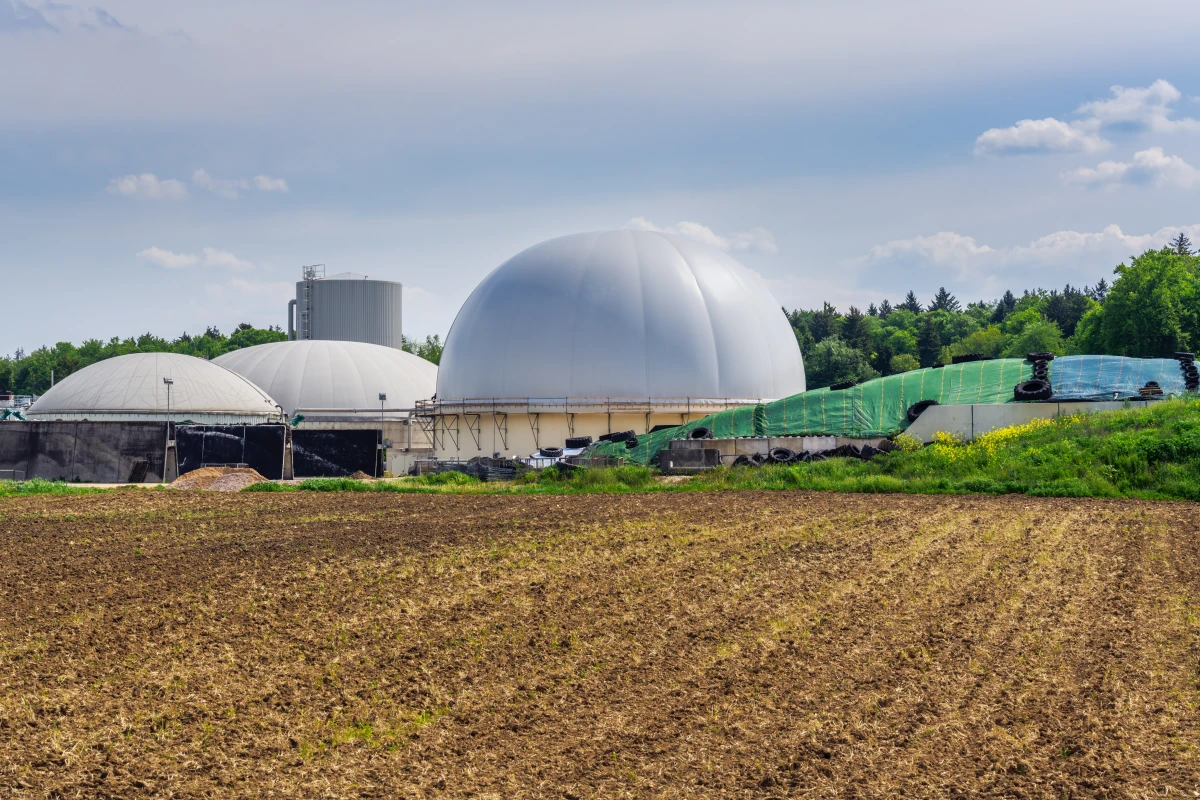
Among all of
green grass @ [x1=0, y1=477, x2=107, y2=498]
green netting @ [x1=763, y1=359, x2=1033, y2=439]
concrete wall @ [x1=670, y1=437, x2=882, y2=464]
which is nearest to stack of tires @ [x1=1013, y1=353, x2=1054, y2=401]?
green netting @ [x1=763, y1=359, x2=1033, y2=439]

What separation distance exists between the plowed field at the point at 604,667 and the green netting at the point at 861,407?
1939 centimetres

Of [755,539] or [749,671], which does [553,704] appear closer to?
[749,671]

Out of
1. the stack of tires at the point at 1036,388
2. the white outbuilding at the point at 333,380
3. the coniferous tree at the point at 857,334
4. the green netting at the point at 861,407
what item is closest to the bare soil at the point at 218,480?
the green netting at the point at 861,407

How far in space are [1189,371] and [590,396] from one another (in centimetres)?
2124

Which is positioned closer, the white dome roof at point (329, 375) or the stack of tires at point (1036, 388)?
the stack of tires at point (1036, 388)

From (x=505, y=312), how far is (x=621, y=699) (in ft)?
131

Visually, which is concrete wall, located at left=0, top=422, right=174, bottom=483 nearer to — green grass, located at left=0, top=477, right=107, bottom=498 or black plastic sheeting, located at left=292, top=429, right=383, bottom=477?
black plastic sheeting, located at left=292, top=429, right=383, bottom=477

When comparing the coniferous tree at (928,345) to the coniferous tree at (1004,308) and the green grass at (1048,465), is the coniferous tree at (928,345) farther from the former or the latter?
the green grass at (1048,465)

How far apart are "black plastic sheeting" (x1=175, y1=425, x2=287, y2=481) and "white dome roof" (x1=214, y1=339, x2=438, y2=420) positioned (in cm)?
2094

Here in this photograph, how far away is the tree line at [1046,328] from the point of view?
197 feet

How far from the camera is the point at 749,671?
859cm

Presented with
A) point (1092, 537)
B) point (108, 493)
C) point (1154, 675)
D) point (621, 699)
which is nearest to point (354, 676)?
point (621, 699)

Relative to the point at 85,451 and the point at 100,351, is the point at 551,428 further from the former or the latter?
the point at 100,351

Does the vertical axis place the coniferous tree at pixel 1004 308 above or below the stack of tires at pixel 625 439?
above
